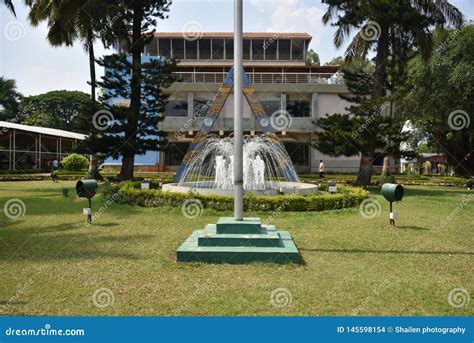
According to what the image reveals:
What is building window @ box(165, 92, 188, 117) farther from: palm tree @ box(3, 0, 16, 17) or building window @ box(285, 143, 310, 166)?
palm tree @ box(3, 0, 16, 17)

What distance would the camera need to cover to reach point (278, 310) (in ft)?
13.8

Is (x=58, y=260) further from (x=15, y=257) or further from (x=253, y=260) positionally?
(x=253, y=260)

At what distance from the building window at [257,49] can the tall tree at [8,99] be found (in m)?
26.2

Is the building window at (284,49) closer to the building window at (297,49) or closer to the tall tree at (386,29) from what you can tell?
the building window at (297,49)

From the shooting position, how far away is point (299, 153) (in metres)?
33.8

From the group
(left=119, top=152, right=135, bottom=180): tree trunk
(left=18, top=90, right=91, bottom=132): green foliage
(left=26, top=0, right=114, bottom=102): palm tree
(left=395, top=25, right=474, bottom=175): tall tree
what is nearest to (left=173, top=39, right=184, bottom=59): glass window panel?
(left=26, top=0, right=114, bottom=102): palm tree

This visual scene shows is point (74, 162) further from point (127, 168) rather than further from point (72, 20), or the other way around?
point (72, 20)

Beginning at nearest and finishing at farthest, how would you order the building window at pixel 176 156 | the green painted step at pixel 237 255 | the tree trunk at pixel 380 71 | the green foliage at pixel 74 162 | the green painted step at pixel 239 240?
the green painted step at pixel 237 255
the green painted step at pixel 239 240
the tree trunk at pixel 380 71
the green foliage at pixel 74 162
the building window at pixel 176 156

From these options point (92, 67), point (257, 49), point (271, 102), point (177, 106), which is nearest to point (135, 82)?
point (92, 67)

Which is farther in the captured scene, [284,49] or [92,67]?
[284,49]

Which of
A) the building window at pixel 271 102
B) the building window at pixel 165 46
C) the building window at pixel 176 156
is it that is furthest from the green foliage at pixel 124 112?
the building window at pixel 165 46

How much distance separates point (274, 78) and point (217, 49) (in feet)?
23.1

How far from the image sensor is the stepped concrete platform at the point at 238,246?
5.99 m

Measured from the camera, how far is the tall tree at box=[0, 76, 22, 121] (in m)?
43.5
